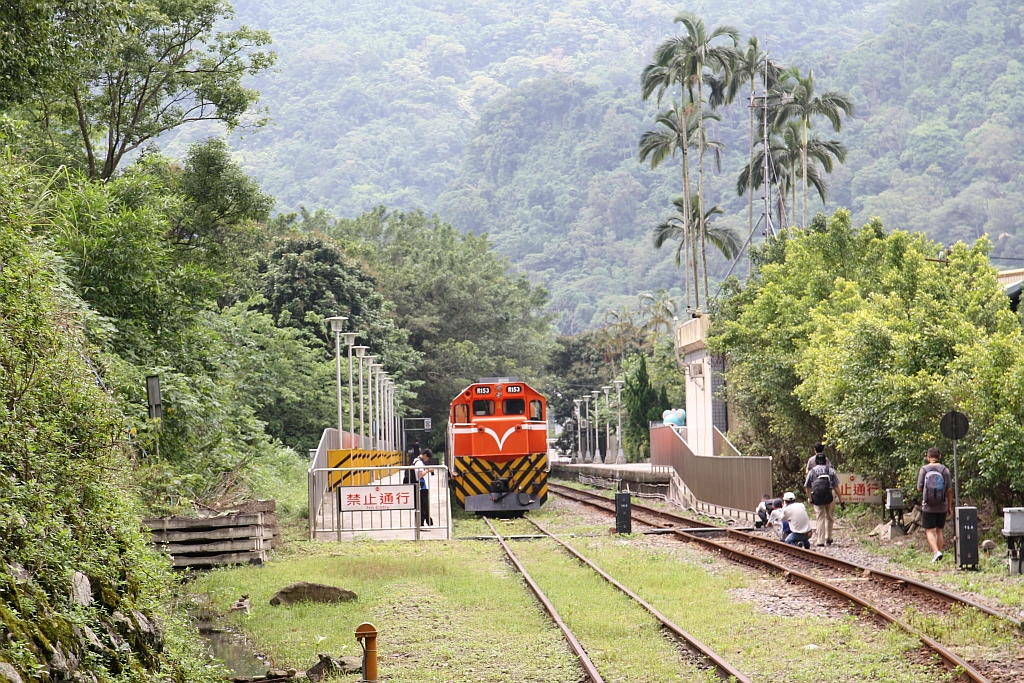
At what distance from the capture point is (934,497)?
16.2 meters

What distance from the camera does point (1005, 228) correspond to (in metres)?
122

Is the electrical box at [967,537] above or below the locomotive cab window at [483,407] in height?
below

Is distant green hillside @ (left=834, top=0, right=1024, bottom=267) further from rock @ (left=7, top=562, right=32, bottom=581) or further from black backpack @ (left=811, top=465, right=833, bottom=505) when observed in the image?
rock @ (left=7, top=562, right=32, bottom=581)

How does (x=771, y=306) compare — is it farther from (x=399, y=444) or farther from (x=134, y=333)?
(x=399, y=444)

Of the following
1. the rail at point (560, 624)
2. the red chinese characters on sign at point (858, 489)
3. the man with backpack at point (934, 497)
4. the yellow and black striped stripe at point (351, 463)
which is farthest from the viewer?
the yellow and black striped stripe at point (351, 463)

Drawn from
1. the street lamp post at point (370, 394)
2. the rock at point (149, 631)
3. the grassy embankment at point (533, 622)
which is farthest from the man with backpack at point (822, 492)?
the street lamp post at point (370, 394)

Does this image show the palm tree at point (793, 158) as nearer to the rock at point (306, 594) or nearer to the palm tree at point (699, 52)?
the palm tree at point (699, 52)

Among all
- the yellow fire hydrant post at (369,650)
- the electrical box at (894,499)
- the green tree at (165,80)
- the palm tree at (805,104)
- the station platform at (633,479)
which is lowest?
the station platform at (633,479)

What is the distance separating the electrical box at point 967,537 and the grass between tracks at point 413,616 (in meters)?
6.05

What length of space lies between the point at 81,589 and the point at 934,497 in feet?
40.5

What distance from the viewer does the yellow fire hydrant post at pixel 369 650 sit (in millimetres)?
8461

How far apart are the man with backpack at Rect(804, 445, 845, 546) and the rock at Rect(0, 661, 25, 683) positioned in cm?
1514

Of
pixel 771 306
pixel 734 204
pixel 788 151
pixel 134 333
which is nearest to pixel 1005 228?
pixel 734 204

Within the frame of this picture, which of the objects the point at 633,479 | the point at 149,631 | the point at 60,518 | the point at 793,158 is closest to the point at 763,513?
the point at 149,631
